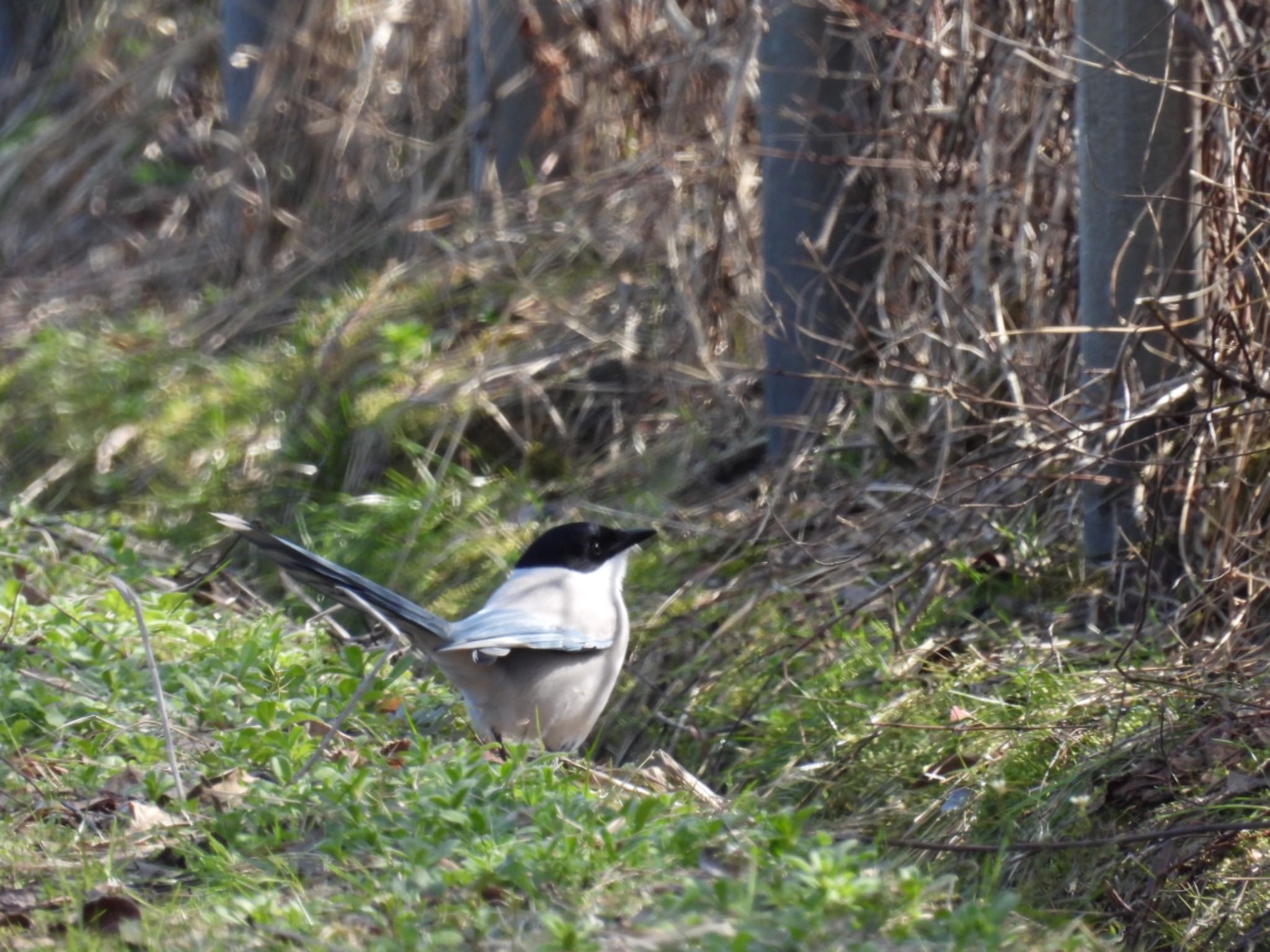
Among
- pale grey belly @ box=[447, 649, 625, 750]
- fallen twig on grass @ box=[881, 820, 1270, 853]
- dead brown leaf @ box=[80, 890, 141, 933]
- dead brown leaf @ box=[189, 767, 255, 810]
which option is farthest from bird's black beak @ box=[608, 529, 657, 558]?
dead brown leaf @ box=[80, 890, 141, 933]

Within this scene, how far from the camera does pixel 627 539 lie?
4707 mm

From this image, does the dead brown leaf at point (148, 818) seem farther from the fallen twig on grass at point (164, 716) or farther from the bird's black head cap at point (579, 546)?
the bird's black head cap at point (579, 546)

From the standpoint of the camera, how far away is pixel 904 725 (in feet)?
12.2

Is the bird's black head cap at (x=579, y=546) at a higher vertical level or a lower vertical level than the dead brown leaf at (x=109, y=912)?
lower

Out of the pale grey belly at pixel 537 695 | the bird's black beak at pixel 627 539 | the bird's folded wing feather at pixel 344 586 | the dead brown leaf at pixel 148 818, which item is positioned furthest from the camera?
the bird's black beak at pixel 627 539

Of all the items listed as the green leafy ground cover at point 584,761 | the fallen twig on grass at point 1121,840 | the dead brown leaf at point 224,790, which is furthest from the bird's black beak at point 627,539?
the fallen twig on grass at point 1121,840

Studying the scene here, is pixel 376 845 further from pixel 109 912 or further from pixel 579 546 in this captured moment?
pixel 579 546

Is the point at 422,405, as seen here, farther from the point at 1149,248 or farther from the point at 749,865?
the point at 749,865

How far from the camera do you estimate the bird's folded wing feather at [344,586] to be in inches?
150

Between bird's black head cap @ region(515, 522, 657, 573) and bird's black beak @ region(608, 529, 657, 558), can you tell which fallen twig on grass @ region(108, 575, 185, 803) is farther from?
bird's black beak @ region(608, 529, 657, 558)

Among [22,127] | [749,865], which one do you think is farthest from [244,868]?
[22,127]

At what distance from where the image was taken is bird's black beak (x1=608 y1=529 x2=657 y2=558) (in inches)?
185

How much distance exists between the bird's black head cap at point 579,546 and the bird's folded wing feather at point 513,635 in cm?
32

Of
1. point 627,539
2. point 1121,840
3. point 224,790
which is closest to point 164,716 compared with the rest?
point 224,790
